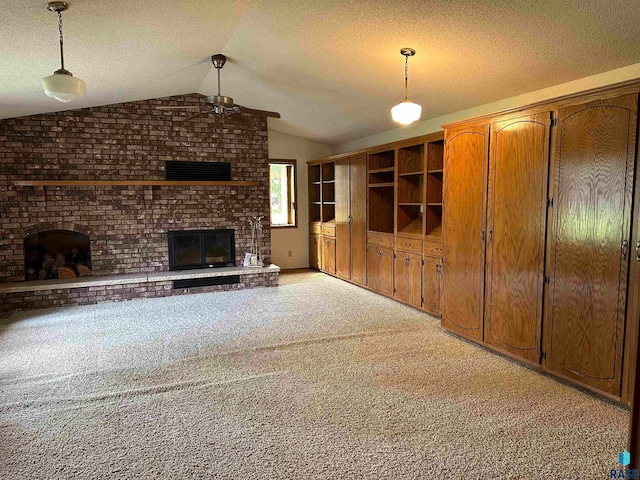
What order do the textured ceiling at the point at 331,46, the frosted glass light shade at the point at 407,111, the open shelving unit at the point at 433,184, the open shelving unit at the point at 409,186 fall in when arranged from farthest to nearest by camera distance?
the open shelving unit at the point at 409,186
the open shelving unit at the point at 433,184
the frosted glass light shade at the point at 407,111
the textured ceiling at the point at 331,46

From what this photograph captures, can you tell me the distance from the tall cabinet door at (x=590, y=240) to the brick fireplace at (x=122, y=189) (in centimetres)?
387

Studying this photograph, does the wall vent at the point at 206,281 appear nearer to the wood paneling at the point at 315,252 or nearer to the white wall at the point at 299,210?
the white wall at the point at 299,210

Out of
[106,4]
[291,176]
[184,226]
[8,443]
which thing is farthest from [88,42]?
[291,176]

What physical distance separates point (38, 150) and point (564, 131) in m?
6.17

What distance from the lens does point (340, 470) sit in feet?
7.28

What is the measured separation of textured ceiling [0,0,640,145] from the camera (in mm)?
2887

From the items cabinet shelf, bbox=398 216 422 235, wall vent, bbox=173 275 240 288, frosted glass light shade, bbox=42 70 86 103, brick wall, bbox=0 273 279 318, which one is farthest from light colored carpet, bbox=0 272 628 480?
frosted glass light shade, bbox=42 70 86 103

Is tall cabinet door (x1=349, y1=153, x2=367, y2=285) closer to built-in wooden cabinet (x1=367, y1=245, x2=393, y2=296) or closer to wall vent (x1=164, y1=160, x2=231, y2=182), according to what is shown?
built-in wooden cabinet (x1=367, y1=245, x2=393, y2=296)

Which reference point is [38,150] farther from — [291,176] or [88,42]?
[291,176]

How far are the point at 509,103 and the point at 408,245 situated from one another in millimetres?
1955

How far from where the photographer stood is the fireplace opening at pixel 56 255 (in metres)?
5.88

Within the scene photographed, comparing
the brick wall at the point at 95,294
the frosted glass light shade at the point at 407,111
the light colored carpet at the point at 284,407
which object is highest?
the frosted glass light shade at the point at 407,111

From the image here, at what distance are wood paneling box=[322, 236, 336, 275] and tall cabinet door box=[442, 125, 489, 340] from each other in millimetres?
3243

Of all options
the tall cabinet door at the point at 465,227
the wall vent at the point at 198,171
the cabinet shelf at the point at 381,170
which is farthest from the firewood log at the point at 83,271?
the tall cabinet door at the point at 465,227
